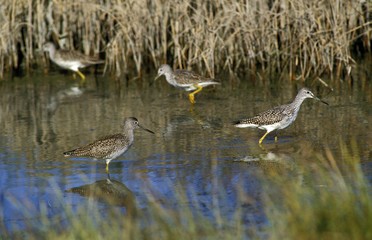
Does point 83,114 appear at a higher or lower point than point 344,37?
lower

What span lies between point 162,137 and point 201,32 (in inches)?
134

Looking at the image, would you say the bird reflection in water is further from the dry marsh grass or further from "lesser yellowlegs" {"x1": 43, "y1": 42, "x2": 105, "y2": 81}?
"lesser yellowlegs" {"x1": 43, "y1": 42, "x2": 105, "y2": 81}

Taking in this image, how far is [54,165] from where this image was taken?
977 cm

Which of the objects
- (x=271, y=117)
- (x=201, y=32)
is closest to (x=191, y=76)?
(x=201, y=32)

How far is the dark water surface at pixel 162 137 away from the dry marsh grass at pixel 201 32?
46 cm

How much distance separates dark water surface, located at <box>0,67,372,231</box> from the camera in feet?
28.0

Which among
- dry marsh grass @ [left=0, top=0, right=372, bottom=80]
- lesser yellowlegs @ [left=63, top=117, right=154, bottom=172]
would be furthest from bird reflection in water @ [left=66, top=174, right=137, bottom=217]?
dry marsh grass @ [left=0, top=0, right=372, bottom=80]

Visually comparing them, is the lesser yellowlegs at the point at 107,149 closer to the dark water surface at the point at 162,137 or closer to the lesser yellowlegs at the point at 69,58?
the dark water surface at the point at 162,137

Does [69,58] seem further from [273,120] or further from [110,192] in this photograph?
[110,192]

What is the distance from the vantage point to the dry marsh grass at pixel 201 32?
13.6 m

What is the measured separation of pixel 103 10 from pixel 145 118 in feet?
9.51

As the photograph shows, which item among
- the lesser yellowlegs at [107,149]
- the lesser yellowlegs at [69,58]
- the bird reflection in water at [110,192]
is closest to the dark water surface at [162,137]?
the bird reflection in water at [110,192]

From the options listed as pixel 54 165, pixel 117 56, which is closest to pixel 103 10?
pixel 117 56

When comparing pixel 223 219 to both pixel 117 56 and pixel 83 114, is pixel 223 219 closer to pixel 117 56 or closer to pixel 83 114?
pixel 83 114
